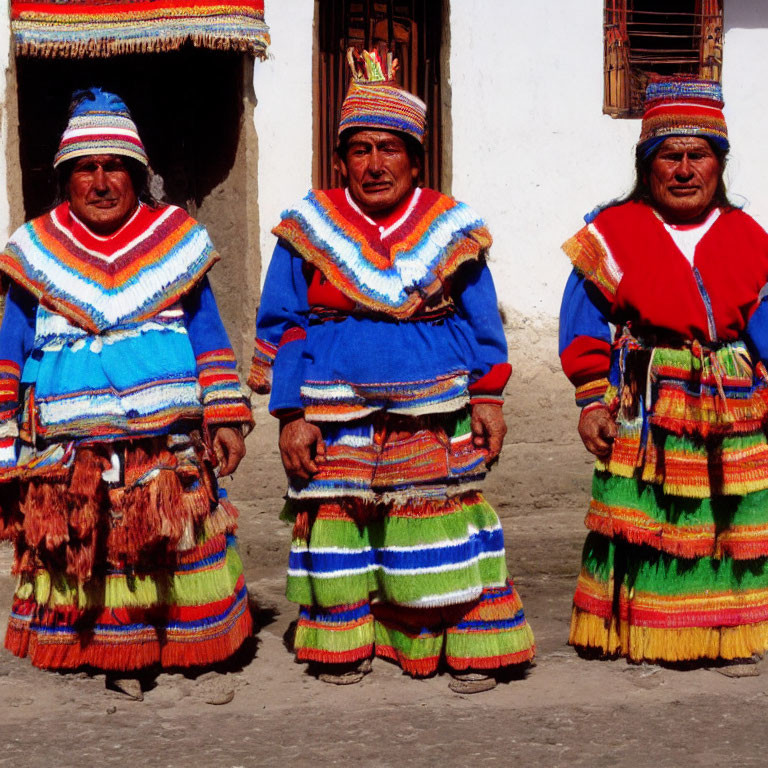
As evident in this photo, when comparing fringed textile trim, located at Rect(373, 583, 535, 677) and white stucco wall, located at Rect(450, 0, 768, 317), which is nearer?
fringed textile trim, located at Rect(373, 583, 535, 677)

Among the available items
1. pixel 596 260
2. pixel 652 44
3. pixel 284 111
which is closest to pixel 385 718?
pixel 596 260

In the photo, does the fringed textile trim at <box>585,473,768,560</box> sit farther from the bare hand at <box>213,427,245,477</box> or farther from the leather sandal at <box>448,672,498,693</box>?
the bare hand at <box>213,427,245,477</box>

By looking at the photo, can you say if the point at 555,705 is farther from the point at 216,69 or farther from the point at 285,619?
the point at 216,69

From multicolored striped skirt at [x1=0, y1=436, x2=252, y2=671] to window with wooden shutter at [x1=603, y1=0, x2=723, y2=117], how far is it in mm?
4769

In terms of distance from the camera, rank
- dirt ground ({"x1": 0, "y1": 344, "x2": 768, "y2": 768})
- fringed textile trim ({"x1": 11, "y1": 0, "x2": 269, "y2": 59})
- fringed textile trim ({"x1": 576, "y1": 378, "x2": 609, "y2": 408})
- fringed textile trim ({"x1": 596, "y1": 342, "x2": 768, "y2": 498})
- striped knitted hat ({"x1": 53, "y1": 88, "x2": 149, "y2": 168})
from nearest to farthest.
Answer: dirt ground ({"x1": 0, "y1": 344, "x2": 768, "y2": 768}), striped knitted hat ({"x1": 53, "y1": 88, "x2": 149, "y2": 168}), fringed textile trim ({"x1": 596, "y1": 342, "x2": 768, "y2": 498}), fringed textile trim ({"x1": 576, "y1": 378, "x2": 609, "y2": 408}), fringed textile trim ({"x1": 11, "y1": 0, "x2": 269, "y2": 59})

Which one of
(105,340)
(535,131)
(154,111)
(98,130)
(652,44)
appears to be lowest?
(105,340)

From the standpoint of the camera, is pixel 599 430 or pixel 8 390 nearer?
pixel 8 390

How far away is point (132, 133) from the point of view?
3.88 m

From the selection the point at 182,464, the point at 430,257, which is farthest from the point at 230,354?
the point at 430,257

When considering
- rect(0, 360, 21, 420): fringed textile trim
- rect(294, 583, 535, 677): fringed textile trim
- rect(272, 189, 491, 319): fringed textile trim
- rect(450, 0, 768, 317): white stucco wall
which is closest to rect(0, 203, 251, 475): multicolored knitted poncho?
rect(0, 360, 21, 420): fringed textile trim

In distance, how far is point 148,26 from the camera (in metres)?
6.58

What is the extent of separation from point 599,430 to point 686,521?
42 cm

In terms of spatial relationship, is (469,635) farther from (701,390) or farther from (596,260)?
(596,260)

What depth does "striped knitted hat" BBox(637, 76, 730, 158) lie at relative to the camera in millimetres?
3984
